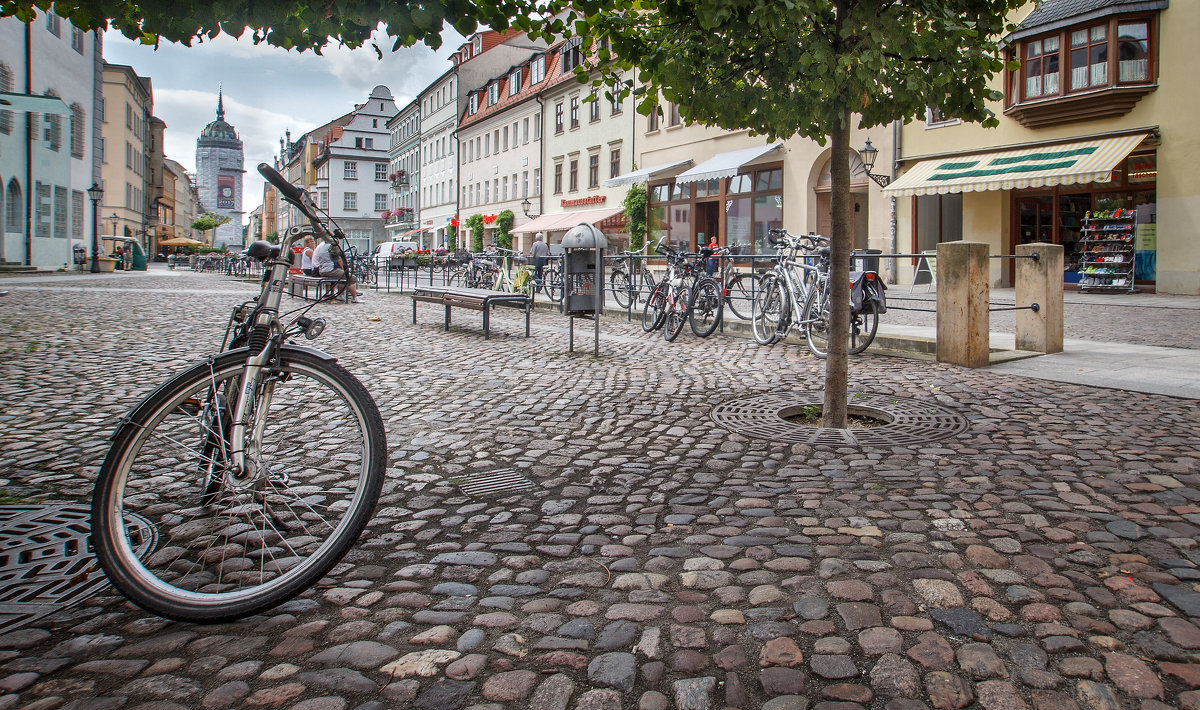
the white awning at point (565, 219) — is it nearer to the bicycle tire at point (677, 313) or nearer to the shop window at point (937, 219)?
the shop window at point (937, 219)

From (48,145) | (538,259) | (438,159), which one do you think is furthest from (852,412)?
(438,159)

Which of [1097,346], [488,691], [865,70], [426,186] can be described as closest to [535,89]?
[426,186]

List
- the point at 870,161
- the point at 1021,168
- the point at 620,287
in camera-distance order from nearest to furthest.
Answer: the point at 620,287 → the point at 1021,168 → the point at 870,161

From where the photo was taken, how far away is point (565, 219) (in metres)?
41.7

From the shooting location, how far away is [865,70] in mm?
4773

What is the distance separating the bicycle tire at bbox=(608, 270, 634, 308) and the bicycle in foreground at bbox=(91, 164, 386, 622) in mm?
12790

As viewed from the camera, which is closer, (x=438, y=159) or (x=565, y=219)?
(x=565, y=219)

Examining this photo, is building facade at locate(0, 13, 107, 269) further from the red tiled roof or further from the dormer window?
the dormer window

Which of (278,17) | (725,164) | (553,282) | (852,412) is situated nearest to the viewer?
(278,17)

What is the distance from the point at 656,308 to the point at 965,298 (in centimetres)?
482

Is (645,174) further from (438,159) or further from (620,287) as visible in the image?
(438,159)

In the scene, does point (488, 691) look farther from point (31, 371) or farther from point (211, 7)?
point (31, 371)

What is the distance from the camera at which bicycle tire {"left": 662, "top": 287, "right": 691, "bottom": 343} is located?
11.4 meters

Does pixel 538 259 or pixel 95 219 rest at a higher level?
pixel 95 219
